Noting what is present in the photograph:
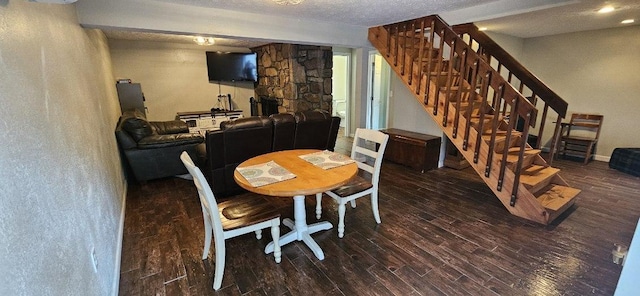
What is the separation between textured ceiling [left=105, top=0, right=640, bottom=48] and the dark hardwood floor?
199 cm

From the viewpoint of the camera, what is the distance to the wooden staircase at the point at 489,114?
8.66ft

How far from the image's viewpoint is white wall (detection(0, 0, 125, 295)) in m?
0.83

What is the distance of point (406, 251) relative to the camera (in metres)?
2.22

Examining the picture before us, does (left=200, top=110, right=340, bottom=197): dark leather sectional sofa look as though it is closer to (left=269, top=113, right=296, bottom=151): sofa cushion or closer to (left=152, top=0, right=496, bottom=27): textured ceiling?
(left=269, top=113, right=296, bottom=151): sofa cushion

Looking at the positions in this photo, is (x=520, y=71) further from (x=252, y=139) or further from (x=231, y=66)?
(x=231, y=66)

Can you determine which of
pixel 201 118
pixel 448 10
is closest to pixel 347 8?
pixel 448 10

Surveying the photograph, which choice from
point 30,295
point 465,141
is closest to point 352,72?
point 465,141

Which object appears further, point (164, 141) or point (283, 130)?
point (164, 141)

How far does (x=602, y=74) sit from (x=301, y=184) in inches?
216

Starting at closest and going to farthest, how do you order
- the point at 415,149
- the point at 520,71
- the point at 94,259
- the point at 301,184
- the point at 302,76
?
the point at 94,259
the point at 301,184
the point at 520,71
the point at 415,149
the point at 302,76

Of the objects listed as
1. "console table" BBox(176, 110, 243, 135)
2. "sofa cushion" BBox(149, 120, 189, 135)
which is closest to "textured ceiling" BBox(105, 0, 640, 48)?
"sofa cushion" BBox(149, 120, 189, 135)

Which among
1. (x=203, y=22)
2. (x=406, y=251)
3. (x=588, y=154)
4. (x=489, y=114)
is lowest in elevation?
(x=406, y=251)

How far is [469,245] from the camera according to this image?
7.51ft

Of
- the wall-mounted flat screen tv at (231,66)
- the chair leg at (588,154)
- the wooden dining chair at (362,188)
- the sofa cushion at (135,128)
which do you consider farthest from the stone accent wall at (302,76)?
the chair leg at (588,154)
